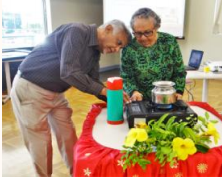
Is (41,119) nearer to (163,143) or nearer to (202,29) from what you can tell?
(163,143)

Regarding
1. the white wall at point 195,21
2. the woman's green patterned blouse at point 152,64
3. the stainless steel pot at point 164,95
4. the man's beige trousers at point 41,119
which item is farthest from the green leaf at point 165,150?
the white wall at point 195,21

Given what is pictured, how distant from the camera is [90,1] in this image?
18.1 feet

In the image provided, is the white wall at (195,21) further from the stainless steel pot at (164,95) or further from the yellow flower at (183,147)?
the yellow flower at (183,147)

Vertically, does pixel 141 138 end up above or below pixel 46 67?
below

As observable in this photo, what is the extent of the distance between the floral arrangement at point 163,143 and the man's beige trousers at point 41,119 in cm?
67

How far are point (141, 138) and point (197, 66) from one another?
6.69 feet

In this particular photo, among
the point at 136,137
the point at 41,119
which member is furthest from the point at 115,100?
the point at 41,119

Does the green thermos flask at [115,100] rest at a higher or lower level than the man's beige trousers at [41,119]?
higher

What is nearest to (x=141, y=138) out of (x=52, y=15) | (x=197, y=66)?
(x=197, y=66)

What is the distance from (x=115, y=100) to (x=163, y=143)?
0.35 metres

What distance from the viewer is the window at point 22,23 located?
4.39 metres

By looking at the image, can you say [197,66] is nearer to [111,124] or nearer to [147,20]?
[147,20]

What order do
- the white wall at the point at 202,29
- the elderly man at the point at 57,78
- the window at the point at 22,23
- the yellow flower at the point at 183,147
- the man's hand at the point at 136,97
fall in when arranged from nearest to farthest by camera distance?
the yellow flower at the point at 183,147 → the elderly man at the point at 57,78 → the man's hand at the point at 136,97 → the window at the point at 22,23 → the white wall at the point at 202,29

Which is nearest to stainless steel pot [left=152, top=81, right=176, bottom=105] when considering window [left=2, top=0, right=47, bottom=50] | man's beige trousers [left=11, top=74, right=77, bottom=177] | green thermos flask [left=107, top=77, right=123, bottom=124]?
green thermos flask [left=107, top=77, right=123, bottom=124]
